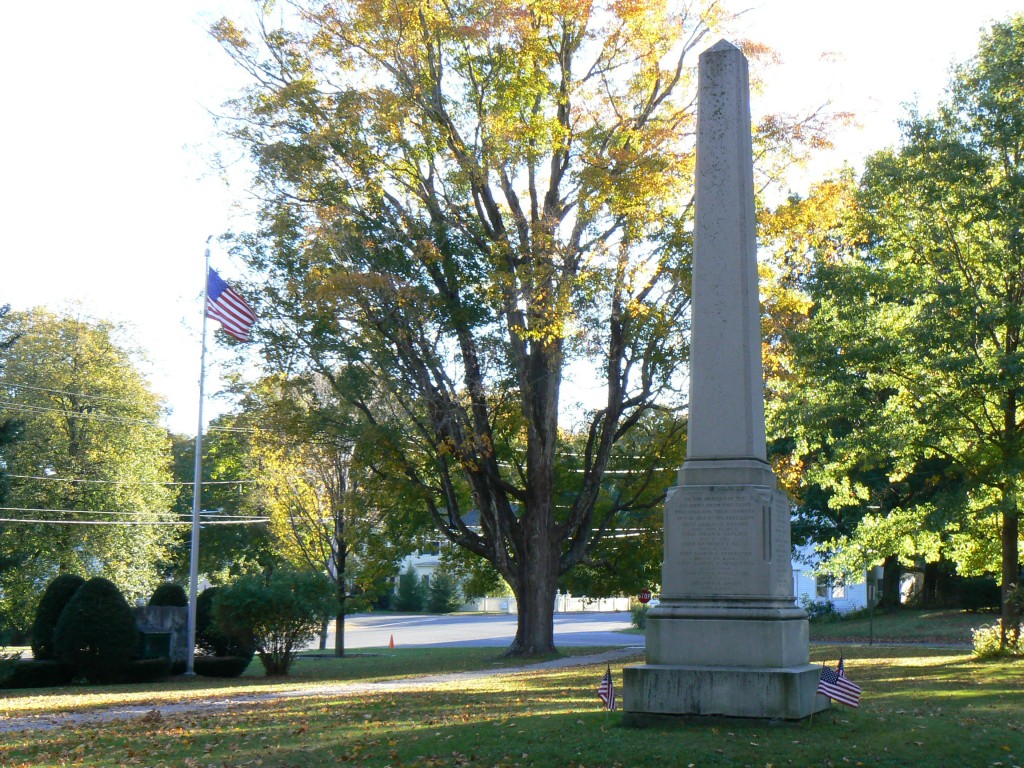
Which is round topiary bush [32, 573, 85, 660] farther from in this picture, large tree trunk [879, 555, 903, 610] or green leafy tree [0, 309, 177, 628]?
large tree trunk [879, 555, 903, 610]

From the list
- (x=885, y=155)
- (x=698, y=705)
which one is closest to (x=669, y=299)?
(x=885, y=155)

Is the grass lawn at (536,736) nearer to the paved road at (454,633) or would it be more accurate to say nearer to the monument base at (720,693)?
the monument base at (720,693)

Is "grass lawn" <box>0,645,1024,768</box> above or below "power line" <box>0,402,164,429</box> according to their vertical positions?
below

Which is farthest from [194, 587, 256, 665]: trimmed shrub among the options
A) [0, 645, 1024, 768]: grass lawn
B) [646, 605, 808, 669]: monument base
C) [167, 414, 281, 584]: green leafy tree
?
[167, 414, 281, 584]: green leafy tree

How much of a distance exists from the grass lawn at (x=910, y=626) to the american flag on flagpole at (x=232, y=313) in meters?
19.9

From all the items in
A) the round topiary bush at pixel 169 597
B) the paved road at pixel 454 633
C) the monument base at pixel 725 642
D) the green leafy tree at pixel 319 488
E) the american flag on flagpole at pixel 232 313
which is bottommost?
the paved road at pixel 454 633

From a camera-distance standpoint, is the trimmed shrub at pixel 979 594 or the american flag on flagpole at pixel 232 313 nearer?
the american flag on flagpole at pixel 232 313

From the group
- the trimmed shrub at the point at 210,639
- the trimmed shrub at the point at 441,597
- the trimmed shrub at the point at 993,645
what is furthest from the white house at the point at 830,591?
the trimmed shrub at the point at 210,639

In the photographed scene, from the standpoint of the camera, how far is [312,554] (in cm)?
3709

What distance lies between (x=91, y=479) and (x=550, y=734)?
4081cm

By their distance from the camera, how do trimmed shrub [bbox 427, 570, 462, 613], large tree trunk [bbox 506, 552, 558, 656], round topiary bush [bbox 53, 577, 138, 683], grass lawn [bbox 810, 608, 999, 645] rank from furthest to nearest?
trimmed shrub [bbox 427, 570, 462, 613], grass lawn [bbox 810, 608, 999, 645], large tree trunk [bbox 506, 552, 558, 656], round topiary bush [bbox 53, 577, 138, 683]

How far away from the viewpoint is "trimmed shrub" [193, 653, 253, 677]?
2752 centimetres

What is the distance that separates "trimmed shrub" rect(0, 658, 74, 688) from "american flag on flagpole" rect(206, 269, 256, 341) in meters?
8.57

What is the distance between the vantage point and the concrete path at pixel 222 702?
14.4 metres
